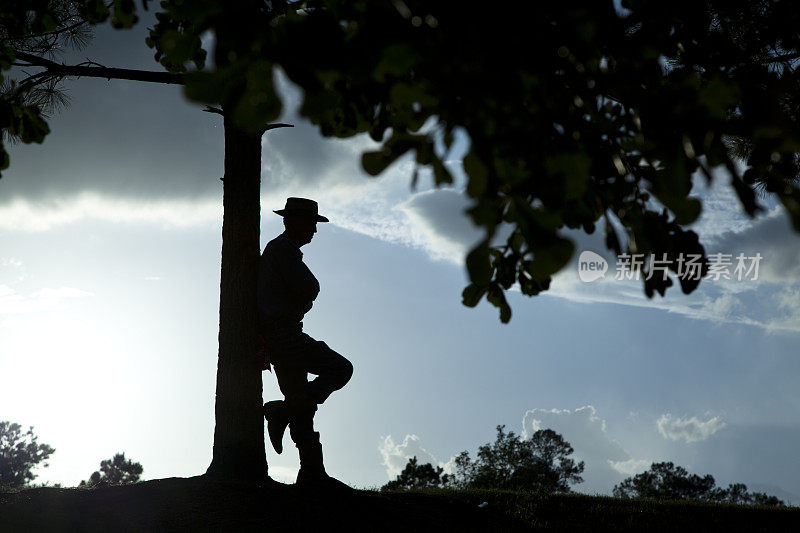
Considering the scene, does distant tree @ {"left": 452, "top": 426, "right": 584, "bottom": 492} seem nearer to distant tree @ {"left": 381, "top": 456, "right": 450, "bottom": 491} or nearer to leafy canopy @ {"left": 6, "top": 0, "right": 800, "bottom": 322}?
distant tree @ {"left": 381, "top": 456, "right": 450, "bottom": 491}

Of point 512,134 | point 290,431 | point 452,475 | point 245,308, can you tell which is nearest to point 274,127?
point 245,308

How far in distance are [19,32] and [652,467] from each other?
28515mm

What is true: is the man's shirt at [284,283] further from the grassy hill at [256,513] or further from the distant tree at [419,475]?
the distant tree at [419,475]

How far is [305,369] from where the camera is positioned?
619cm

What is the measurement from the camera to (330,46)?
2320mm

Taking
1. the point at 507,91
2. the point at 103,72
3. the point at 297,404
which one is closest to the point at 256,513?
the point at 297,404

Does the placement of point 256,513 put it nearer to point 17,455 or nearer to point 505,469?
point 505,469

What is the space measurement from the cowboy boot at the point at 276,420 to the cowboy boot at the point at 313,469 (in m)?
0.23

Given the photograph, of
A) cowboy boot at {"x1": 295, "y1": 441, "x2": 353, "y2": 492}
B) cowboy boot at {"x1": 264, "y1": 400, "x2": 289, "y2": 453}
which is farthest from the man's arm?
cowboy boot at {"x1": 295, "y1": 441, "x2": 353, "y2": 492}

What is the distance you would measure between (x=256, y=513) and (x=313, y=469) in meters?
0.85

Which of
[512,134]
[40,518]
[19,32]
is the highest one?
[19,32]

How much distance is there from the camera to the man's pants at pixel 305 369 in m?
6.10

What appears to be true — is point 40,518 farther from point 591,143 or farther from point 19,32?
point 591,143

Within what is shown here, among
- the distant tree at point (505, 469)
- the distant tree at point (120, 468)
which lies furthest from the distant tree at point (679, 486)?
the distant tree at point (120, 468)
